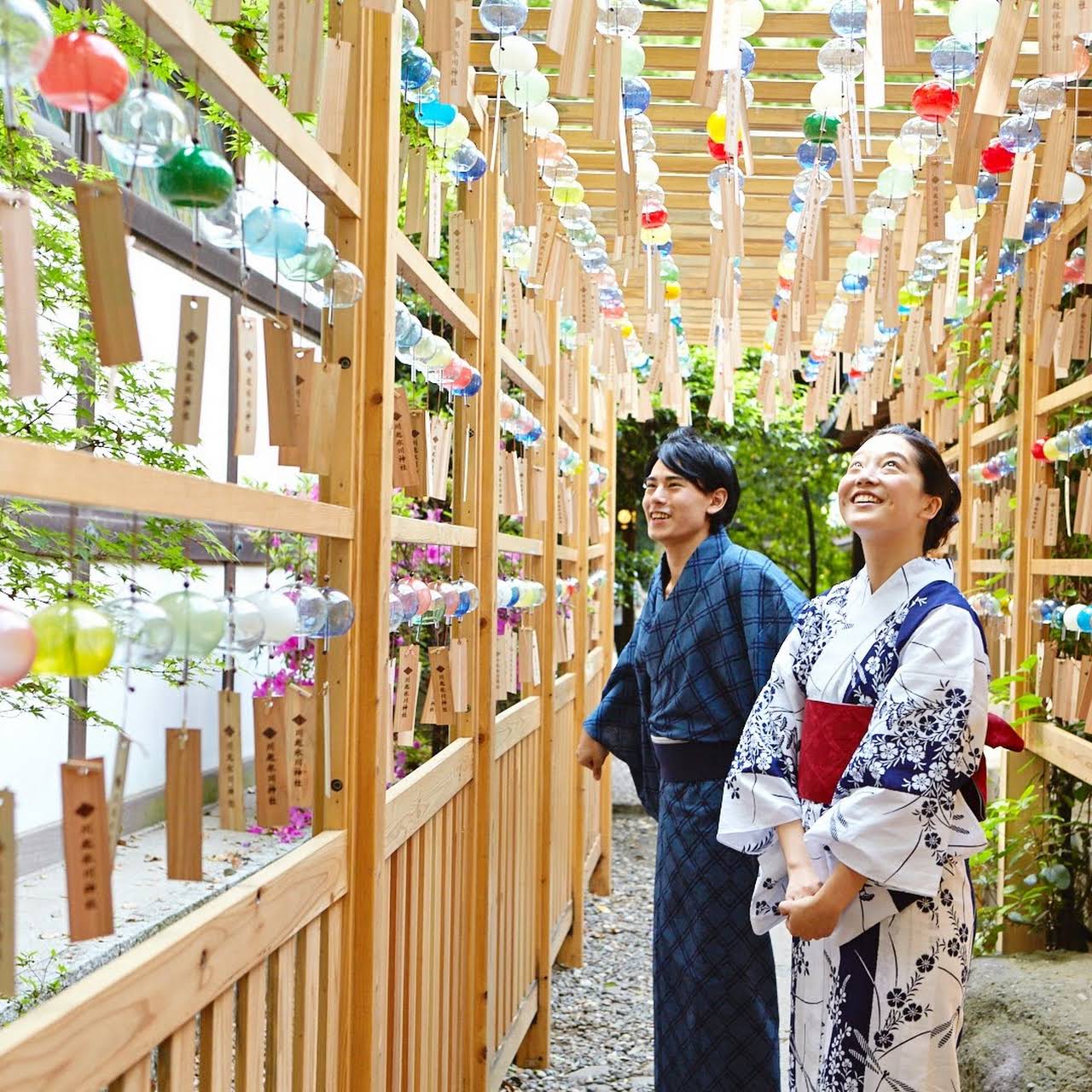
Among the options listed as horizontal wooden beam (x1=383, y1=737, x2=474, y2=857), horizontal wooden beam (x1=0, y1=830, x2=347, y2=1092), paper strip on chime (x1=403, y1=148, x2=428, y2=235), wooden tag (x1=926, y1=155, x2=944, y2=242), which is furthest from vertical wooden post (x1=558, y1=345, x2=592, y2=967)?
horizontal wooden beam (x1=0, y1=830, x2=347, y2=1092)

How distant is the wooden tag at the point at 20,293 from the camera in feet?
2.90

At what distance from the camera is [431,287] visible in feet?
7.48

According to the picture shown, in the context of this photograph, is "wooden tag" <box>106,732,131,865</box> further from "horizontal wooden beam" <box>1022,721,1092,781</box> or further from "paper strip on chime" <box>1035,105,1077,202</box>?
"horizontal wooden beam" <box>1022,721,1092,781</box>

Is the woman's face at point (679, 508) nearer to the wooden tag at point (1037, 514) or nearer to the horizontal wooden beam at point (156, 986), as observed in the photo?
the wooden tag at point (1037, 514)

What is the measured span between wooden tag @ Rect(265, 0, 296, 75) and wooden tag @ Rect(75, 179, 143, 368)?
42 centimetres

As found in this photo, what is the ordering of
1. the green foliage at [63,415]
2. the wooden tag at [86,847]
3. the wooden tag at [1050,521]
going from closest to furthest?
the wooden tag at [86,847], the green foliage at [63,415], the wooden tag at [1050,521]

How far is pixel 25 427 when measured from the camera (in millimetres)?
1712

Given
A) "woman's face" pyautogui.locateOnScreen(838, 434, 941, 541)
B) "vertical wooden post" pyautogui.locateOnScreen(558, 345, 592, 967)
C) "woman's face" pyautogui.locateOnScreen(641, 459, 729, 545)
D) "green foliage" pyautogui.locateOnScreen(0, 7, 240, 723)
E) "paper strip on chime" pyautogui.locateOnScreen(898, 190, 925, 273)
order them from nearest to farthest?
1. "green foliage" pyautogui.locateOnScreen(0, 7, 240, 723)
2. "woman's face" pyautogui.locateOnScreen(838, 434, 941, 541)
3. "paper strip on chime" pyautogui.locateOnScreen(898, 190, 925, 273)
4. "woman's face" pyautogui.locateOnScreen(641, 459, 729, 545)
5. "vertical wooden post" pyautogui.locateOnScreen(558, 345, 592, 967)

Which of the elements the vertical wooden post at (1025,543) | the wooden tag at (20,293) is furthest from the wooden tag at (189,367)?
the vertical wooden post at (1025,543)

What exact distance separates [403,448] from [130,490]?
0.99 meters

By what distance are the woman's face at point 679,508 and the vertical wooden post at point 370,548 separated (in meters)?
1.23

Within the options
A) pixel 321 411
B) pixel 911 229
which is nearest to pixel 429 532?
pixel 321 411

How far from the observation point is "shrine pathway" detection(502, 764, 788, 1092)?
12.1 ft

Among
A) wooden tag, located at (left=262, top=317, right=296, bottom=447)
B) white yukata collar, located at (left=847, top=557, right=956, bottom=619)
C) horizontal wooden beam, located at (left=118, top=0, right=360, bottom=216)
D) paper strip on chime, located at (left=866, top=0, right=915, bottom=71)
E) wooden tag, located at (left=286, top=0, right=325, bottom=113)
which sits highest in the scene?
paper strip on chime, located at (left=866, top=0, right=915, bottom=71)
